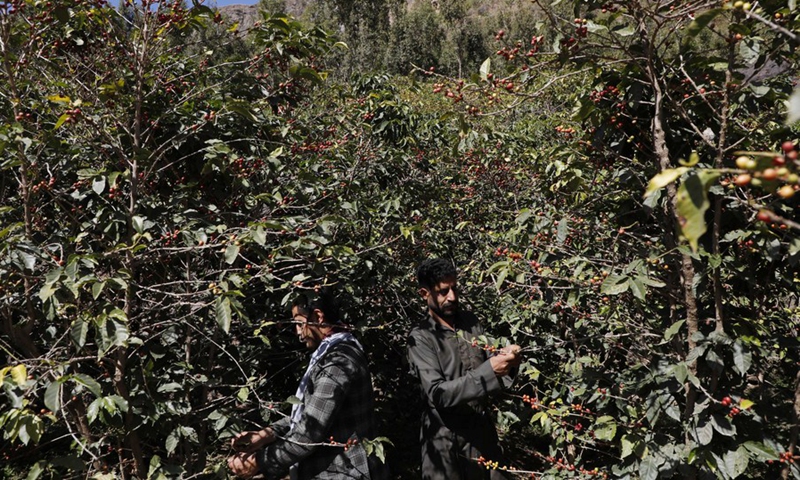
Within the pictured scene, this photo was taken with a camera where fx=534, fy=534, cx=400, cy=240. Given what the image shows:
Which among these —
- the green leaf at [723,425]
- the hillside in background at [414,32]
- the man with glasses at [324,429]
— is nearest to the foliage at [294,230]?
the green leaf at [723,425]

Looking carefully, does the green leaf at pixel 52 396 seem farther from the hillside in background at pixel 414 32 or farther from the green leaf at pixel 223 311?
the hillside in background at pixel 414 32

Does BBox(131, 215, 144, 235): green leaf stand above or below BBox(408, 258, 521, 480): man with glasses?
above

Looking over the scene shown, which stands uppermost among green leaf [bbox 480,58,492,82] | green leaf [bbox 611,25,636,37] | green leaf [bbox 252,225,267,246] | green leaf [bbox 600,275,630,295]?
green leaf [bbox 611,25,636,37]

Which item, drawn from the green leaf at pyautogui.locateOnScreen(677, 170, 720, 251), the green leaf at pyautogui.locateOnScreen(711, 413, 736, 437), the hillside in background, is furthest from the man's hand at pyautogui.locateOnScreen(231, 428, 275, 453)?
the hillside in background

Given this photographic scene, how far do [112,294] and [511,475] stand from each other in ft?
9.87

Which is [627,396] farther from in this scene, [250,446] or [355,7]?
[355,7]

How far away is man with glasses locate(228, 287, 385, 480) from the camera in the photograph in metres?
2.19

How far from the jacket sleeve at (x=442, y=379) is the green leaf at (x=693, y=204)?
1.64 m

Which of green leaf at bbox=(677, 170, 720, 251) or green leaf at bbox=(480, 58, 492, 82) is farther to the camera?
green leaf at bbox=(480, 58, 492, 82)

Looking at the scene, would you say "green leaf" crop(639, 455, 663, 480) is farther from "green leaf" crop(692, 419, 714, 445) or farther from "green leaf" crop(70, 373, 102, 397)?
"green leaf" crop(70, 373, 102, 397)

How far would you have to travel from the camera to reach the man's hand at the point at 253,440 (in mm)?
2199

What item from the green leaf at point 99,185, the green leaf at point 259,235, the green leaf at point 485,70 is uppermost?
the green leaf at point 485,70

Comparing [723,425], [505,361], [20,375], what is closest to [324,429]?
[505,361]

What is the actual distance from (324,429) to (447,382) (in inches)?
22.7
